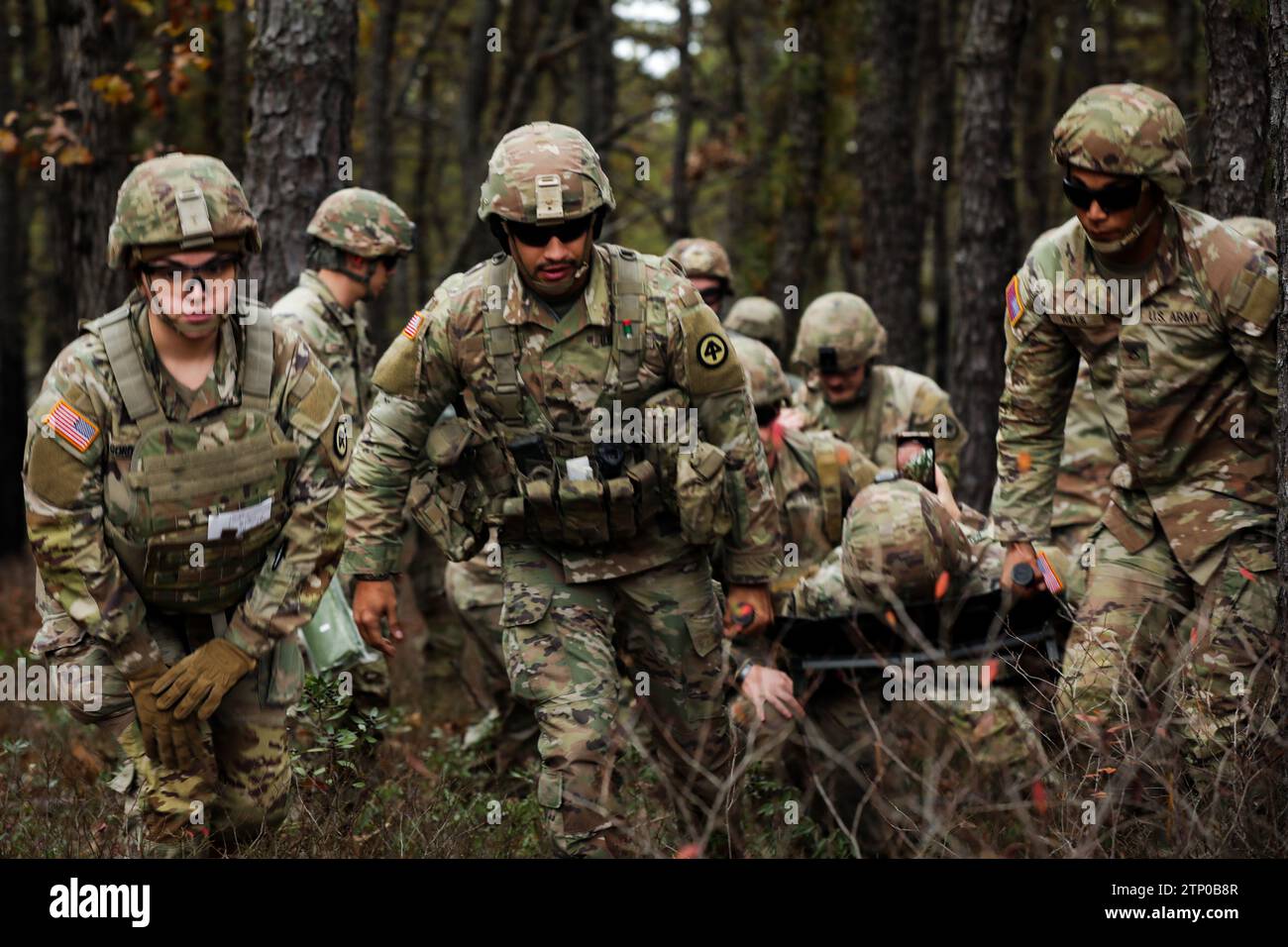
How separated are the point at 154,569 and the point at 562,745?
4.29 ft

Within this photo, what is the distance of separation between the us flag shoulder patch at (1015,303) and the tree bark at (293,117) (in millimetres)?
3716

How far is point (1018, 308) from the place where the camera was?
5.20 metres

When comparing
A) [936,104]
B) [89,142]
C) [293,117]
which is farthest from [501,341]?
[936,104]

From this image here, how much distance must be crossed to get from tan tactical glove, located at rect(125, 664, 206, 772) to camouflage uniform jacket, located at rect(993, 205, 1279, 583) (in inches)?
123

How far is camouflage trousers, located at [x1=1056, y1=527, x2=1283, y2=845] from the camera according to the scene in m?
3.88

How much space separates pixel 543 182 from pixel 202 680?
5.91ft

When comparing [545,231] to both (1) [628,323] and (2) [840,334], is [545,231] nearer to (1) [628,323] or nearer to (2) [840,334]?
(1) [628,323]

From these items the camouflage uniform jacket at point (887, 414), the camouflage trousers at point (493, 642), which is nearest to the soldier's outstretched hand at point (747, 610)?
the camouflage trousers at point (493, 642)

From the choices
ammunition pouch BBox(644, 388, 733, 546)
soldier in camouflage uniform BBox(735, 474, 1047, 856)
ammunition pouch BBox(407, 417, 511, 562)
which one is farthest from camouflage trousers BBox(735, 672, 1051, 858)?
ammunition pouch BBox(407, 417, 511, 562)

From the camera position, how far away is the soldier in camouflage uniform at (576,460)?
15.0 feet

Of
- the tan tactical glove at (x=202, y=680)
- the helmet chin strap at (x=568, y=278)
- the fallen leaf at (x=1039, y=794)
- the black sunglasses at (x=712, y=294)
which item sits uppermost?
the helmet chin strap at (x=568, y=278)

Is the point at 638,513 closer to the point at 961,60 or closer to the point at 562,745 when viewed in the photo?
the point at 562,745

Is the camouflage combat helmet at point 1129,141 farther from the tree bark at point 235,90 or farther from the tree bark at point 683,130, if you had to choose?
the tree bark at point 683,130
